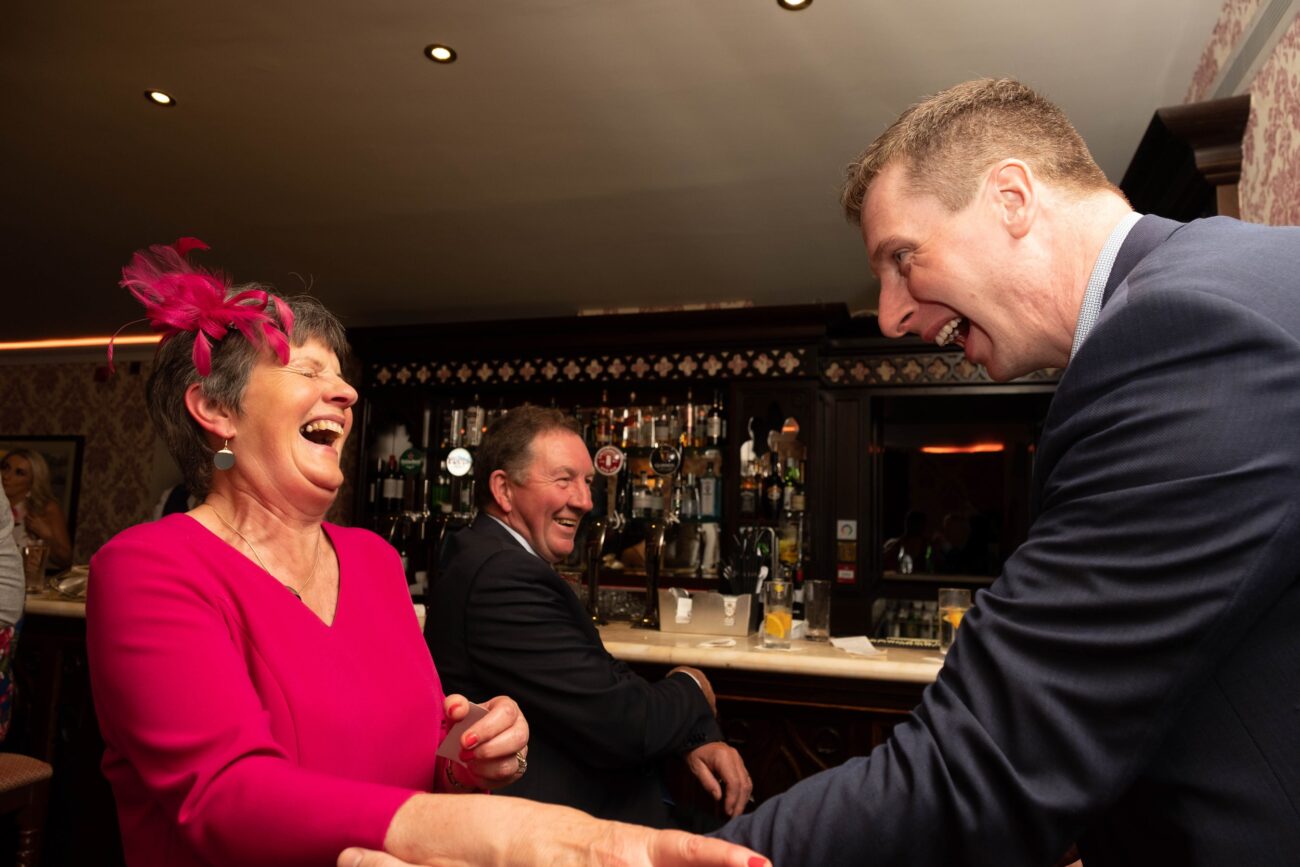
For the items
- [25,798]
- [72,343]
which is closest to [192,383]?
[25,798]

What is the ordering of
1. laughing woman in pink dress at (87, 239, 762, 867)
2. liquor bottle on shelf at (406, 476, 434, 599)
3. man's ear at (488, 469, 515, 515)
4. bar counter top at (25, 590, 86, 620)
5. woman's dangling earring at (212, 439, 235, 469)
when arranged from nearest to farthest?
laughing woman in pink dress at (87, 239, 762, 867) → woman's dangling earring at (212, 439, 235, 469) → man's ear at (488, 469, 515, 515) → bar counter top at (25, 590, 86, 620) → liquor bottle on shelf at (406, 476, 434, 599)

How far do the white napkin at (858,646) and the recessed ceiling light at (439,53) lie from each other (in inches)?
95.1

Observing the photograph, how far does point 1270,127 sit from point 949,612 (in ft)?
5.34

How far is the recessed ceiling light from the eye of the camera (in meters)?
3.02

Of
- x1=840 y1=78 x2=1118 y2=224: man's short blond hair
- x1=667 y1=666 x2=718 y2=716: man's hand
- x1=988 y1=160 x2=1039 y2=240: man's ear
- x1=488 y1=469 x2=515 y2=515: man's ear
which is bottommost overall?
x1=667 y1=666 x2=718 y2=716: man's hand

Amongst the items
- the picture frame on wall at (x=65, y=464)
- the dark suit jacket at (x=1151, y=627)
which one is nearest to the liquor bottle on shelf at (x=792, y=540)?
the dark suit jacket at (x=1151, y=627)

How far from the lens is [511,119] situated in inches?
139

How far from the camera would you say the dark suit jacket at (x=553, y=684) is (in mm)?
2014

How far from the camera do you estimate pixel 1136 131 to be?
3.52 meters

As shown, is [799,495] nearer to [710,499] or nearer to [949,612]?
[710,499]

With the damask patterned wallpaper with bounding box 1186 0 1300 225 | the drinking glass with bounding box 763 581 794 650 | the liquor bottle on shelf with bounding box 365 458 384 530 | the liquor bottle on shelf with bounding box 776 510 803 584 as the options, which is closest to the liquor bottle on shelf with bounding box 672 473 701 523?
the liquor bottle on shelf with bounding box 776 510 803 584

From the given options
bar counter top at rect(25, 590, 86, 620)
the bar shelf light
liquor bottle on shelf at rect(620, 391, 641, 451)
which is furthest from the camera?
the bar shelf light

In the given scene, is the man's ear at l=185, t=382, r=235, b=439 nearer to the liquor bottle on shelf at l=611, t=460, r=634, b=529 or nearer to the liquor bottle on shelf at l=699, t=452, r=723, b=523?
the liquor bottle on shelf at l=611, t=460, r=634, b=529

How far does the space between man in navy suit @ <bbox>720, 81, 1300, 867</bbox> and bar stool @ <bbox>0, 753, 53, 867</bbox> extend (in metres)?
2.63
